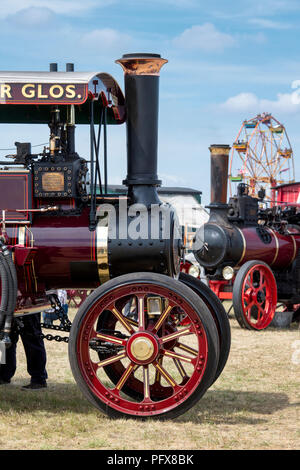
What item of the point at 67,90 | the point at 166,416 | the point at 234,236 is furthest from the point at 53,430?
the point at 234,236

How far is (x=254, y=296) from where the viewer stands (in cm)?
1036

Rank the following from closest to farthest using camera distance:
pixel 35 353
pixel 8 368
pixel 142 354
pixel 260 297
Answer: pixel 142 354 < pixel 35 353 < pixel 8 368 < pixel 260 297

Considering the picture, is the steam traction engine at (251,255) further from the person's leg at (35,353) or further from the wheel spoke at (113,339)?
the wheel spoke at (113,339)

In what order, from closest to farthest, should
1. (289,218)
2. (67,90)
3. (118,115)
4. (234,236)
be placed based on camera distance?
(67,90) → (118,115) → (234,236) → (289,218)

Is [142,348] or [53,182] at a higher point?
[53,182]

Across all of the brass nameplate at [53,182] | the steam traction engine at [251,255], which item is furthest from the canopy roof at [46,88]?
the steam traction engine at [251,255]

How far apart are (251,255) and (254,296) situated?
715 mm

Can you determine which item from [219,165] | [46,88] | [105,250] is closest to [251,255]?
[219,165]

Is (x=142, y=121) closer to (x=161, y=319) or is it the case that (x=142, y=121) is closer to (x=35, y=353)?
(x=161, y=319)

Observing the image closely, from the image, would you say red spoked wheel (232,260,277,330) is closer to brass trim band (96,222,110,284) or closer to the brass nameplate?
brass trim band (96,222,110,284)

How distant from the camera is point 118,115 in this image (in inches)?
226

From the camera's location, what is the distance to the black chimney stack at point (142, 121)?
17.2ft
